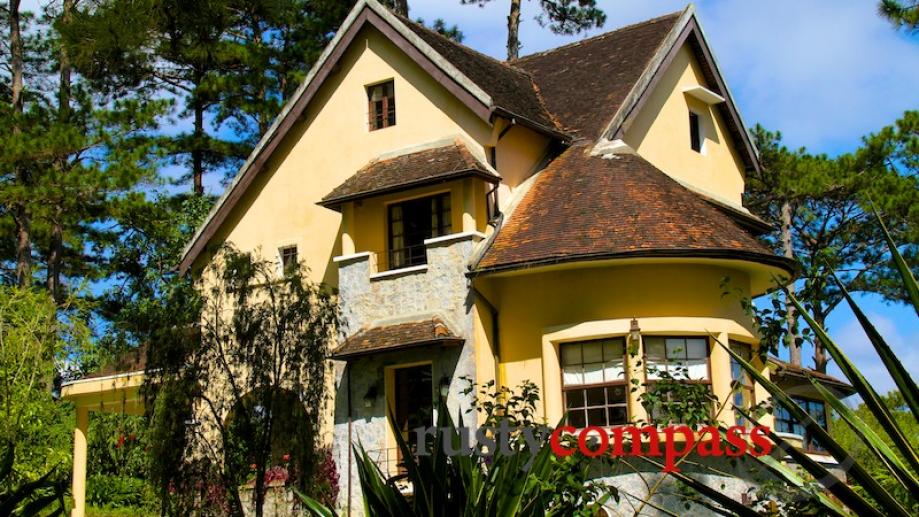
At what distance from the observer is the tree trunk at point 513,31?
3515 cm

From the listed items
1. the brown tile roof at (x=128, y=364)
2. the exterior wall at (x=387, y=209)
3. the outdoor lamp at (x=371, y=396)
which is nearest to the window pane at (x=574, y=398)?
the exterior wall at (x=387, y=209)

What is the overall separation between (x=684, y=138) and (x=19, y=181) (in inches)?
663

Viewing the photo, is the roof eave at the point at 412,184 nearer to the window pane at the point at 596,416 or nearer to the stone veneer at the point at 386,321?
the stone veneer at the point at 386,321

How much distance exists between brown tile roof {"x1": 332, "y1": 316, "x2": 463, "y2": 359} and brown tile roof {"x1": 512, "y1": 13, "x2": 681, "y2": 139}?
505 centimetres

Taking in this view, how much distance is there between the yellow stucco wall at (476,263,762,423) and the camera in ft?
63.4

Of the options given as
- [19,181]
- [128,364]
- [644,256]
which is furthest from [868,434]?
[19,181]

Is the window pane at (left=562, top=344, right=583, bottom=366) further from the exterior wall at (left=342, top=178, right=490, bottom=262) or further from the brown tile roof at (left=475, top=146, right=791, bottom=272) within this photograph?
the exterior wall at (left=342, top=178, right=490, bottom=262)

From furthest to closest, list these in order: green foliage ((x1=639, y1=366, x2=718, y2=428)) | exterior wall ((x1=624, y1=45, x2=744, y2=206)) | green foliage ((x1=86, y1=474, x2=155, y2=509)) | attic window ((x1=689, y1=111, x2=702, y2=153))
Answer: green foliage ((x1=86, y1=474, x2=155, y2=509))
attic window ((x1=689, y1=111, x2=702, y2=153))
exterior wall ((x1=624, y1=45, x2=744, y2=206))
green foliage ((x1=639, y1=366, x2=718, y2=428))

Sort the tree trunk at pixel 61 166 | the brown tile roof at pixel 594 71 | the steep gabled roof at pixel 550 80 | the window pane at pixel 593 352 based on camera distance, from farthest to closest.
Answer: the tree trunk at pixel 61 166 → the brown tile roof at pixel 594 71 → the steep gabled roof at pixel 550 80 → the window pane at pixel 593 352

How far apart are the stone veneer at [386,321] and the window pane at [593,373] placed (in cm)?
183

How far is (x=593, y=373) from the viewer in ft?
63.9

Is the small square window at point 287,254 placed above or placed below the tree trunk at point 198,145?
below

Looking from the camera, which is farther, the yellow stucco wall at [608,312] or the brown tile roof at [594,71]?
the brown tile roof at [594,71]

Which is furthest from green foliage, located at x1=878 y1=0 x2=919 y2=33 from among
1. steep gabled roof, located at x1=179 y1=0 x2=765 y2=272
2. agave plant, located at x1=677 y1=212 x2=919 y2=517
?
agave plant, located at x1=677 y1=212 x2=919 y2=517
